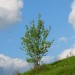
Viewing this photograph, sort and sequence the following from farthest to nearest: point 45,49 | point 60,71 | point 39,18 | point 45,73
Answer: point 39,18, point 45,49, point 45,73, point 60,71

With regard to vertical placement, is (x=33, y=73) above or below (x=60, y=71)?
above

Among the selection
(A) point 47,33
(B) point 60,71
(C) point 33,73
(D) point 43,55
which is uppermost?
(A) point 47,33

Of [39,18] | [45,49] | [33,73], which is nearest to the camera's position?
[33,73]

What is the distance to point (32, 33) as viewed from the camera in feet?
239

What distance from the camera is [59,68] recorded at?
5862 centimetres

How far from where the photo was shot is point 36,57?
70938 mm

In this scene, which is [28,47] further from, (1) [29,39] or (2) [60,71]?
(2) [60,71]

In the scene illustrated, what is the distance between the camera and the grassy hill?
55.5m

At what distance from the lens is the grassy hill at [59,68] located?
2184 inches

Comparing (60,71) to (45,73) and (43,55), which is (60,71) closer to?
(45,73)

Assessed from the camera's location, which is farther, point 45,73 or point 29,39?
point 29,39

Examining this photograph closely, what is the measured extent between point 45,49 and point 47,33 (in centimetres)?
380

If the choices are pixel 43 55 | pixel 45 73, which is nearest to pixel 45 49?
pixel 43 55

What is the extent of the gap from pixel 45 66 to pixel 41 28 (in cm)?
1011
